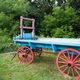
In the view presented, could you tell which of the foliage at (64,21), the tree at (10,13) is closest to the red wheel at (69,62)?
the foliage at (64,21)

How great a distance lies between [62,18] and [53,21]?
113cm

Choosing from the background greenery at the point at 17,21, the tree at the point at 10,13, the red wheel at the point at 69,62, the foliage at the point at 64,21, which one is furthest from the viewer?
the foliage at the point at 64,21

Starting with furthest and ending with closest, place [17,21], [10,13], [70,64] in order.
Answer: [17,21] → [10,13] → [70,64]

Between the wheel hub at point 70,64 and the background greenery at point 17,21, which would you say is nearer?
the wheel hub at point 70,64

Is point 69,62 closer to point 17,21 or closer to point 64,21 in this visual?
point 64,21

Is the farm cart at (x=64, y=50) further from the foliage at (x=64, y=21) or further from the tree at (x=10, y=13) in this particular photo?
the foliage at (x=64, y=21)

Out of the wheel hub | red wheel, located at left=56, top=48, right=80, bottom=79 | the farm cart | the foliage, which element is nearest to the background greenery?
the foliage

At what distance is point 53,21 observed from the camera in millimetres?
10188

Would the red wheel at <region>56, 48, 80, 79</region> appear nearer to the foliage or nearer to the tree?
the foliage

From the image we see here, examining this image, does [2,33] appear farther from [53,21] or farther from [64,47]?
[64,47]

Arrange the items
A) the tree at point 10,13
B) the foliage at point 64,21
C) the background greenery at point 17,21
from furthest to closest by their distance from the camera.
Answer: the foliage at point 64,21
the tree at point 10,13
the background greenery at point 17,21

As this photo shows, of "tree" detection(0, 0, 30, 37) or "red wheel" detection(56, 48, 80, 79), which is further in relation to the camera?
"tree" detection(0, 0, 30, 37)

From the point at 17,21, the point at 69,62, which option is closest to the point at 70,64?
the point at 69,62

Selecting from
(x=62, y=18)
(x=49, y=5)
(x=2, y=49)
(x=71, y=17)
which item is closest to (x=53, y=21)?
(x=62, y=18)
